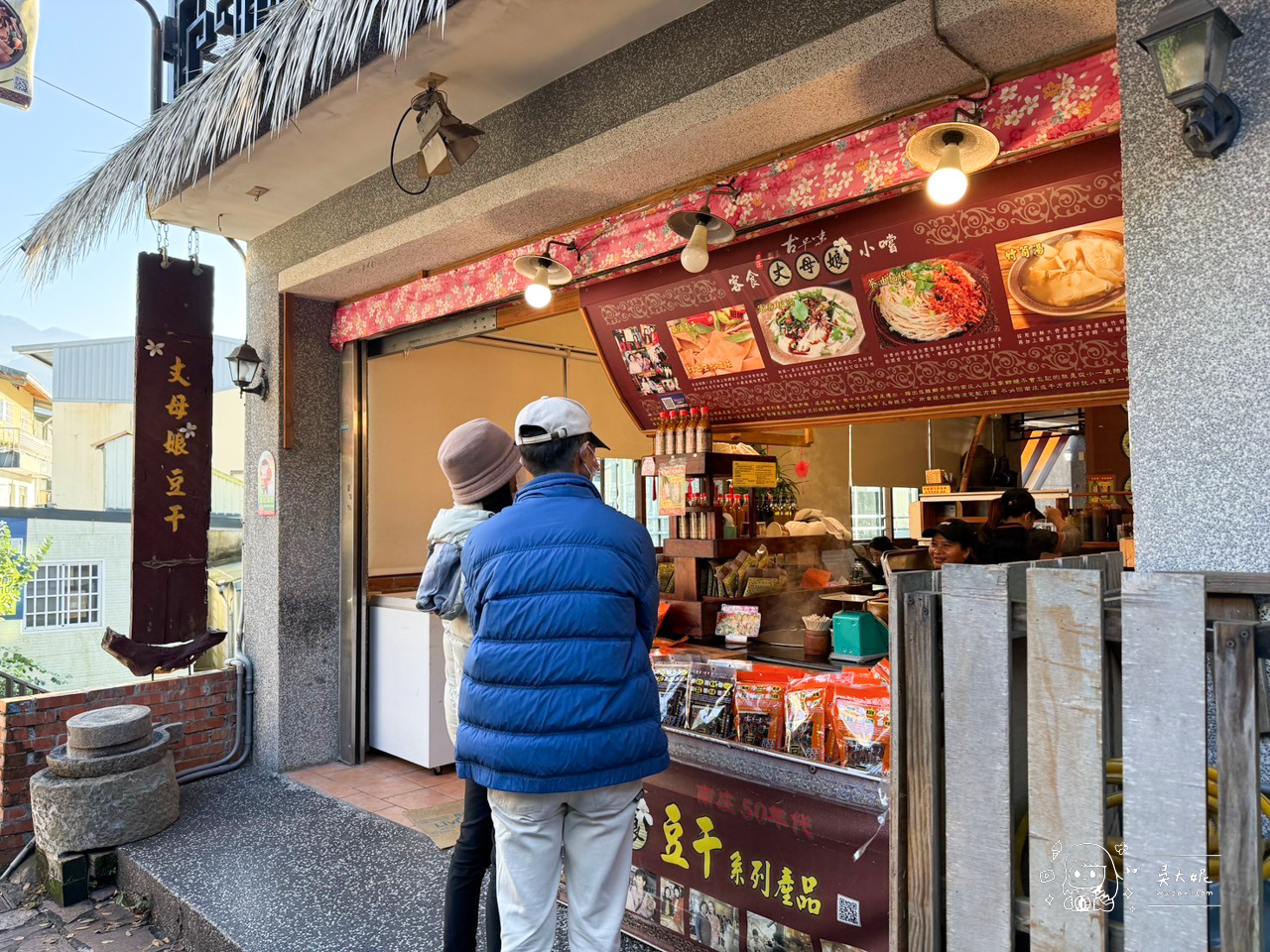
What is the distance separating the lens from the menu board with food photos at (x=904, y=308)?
2932 mm

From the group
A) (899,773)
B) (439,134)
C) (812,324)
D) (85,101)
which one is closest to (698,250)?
(812,324)

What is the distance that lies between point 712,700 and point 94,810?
10.9 feet

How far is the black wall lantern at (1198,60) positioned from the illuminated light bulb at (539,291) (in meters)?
2.72

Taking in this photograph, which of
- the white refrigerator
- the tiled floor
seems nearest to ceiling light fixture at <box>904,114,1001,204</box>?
the white refrigerator

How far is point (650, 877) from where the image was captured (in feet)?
10.4

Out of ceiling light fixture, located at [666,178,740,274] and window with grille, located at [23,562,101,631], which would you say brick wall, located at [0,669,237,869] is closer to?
ceiling light fixture, located at [666,178,740,274]

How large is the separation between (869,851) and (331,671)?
4375 mm

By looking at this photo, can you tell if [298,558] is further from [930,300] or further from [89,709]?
[930,300]

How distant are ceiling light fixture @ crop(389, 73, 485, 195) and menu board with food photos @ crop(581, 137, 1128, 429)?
106 centimetres

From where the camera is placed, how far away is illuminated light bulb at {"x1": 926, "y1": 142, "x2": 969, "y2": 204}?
253cm

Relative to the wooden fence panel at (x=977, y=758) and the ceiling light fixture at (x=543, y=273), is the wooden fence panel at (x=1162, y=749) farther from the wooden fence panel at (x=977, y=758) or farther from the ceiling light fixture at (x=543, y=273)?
the ceiling light fixture at (x=543, y=273)

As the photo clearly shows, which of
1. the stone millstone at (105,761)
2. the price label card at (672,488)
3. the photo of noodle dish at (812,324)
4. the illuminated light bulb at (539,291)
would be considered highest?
the illuminated light bulb at (539,291)

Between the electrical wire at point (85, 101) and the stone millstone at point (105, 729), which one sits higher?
the electrical wire at point (85, 101)
